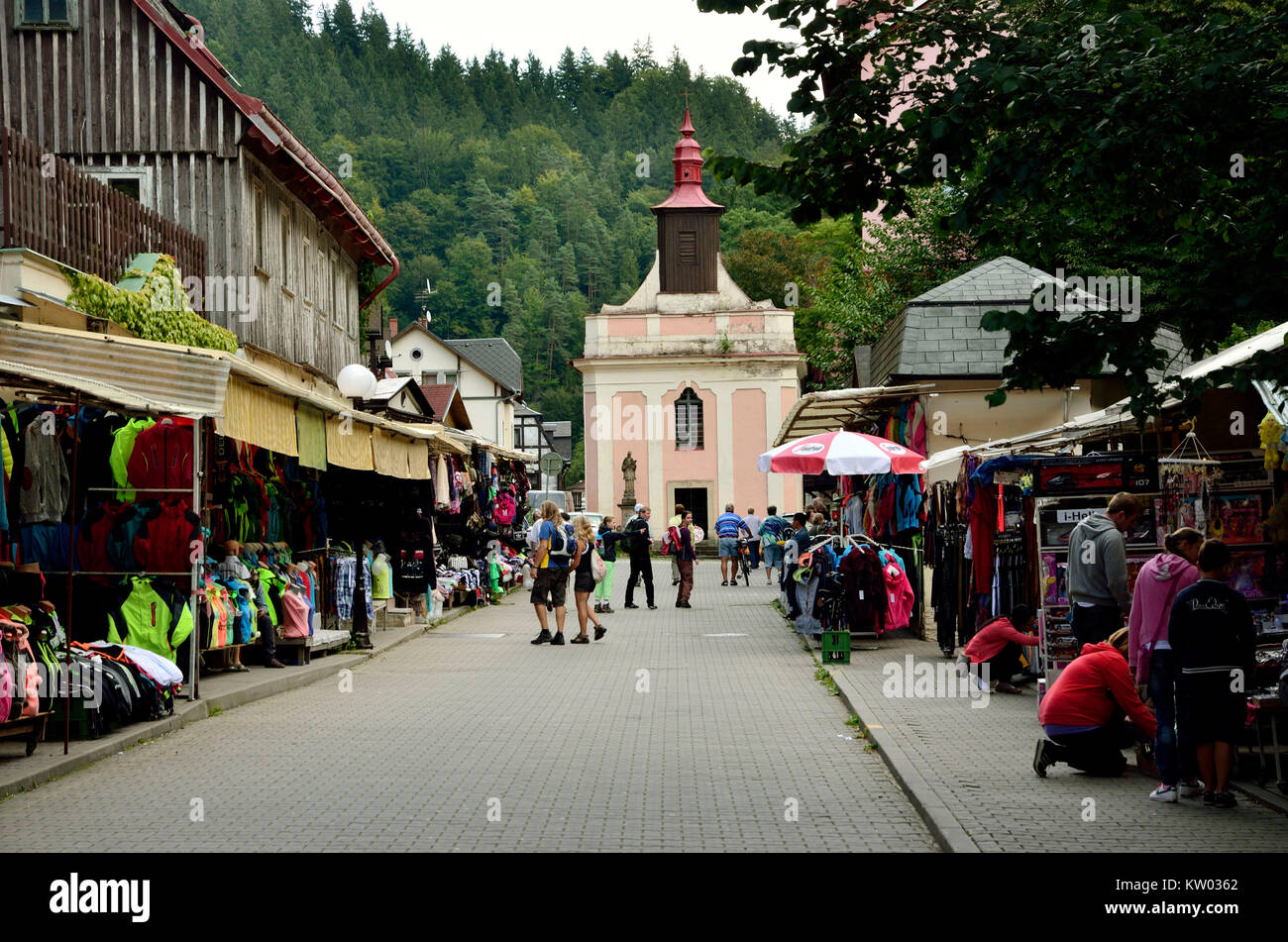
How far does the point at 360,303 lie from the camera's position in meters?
30.9

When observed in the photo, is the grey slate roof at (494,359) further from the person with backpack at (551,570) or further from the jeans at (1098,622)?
the jeans at (1098,622)

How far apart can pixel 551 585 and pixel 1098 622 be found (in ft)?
37.7

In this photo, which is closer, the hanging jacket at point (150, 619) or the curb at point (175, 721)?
the curb at point (175, 721)

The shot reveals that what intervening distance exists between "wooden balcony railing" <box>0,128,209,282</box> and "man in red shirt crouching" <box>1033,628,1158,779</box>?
1126 centimetres

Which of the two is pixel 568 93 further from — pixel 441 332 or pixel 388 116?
pixel 441 332

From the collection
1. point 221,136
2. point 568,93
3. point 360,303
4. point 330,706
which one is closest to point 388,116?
point 568,93

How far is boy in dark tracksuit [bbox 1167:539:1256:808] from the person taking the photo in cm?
836

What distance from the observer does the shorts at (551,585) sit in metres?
21.0

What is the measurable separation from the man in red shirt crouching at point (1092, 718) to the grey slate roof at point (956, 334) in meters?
12.6

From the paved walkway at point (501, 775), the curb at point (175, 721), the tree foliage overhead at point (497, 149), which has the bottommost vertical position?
the paved walkway at point (501, 775)

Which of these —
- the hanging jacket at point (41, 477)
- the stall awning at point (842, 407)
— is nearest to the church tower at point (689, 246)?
the stall awning at point (842, 407)

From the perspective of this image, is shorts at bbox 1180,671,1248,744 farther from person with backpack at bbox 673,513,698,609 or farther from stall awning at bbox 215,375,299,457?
person with backpack at bbox 673,513,698,609

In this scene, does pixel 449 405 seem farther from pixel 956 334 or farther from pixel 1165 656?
pixel 1165 656

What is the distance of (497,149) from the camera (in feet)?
452
